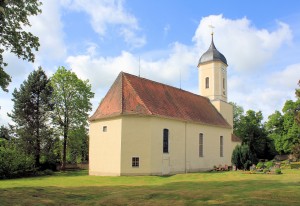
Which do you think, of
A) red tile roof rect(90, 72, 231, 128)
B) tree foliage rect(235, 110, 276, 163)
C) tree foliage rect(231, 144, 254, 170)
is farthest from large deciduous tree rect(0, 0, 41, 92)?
tree foliage rect(235, 110, 276, 163)

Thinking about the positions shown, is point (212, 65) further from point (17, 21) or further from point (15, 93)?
point (17, 21)

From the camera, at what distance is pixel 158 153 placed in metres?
30.5

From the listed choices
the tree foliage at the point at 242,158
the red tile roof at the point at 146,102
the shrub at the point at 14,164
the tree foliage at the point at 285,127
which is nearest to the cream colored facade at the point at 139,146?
the red tile roof at the point at 146,102

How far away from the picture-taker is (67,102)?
138 ft

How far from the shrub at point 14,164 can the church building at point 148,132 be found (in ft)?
26.2

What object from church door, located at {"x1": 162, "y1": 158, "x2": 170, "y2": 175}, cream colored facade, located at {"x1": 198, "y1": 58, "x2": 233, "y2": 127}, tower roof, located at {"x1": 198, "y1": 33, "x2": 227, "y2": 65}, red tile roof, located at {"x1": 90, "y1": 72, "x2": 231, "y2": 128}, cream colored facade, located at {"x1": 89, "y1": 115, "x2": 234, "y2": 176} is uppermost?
tower roof, located at {"x1": 198, "y1": 33, "x2": 227, "y2": 65}

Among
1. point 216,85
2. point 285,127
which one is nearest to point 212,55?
point 216,85

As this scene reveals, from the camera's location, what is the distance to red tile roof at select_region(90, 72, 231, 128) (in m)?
30.4

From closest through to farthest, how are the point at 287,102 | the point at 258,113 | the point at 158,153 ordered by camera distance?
1. the point at 158,153
2. the point at 287,102
3. the point at 258,113

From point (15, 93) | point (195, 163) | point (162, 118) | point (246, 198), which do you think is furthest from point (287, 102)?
point (246, 198)

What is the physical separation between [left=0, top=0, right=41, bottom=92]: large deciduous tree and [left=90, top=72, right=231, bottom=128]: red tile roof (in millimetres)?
14011

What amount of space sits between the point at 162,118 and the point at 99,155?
22.8 ft

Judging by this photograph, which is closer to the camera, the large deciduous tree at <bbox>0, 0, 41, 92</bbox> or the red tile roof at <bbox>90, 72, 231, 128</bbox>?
the large deciduous tree at <bbox>0, 0, 41, 92</bbox>

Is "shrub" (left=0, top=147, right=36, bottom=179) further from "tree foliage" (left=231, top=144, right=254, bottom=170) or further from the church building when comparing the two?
"tree foliage" (left=231, top=144, right=254, bottom=170)
